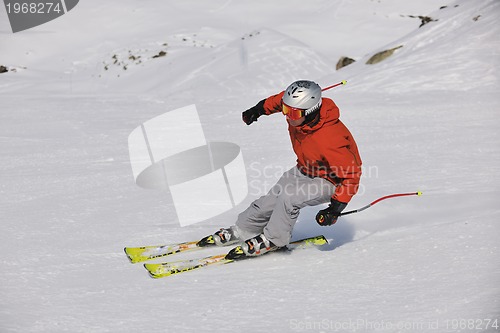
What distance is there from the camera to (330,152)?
423cm

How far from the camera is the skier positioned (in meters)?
4.21

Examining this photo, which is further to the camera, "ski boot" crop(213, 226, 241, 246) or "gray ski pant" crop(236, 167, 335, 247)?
"ski boot" crop(213, 226, 241, 246)

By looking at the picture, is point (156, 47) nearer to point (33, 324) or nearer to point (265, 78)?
point (265, 78)

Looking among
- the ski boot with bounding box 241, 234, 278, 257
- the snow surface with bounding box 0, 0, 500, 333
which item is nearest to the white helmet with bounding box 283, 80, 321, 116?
the ski boot with bounding box 241, 234, 278, 257

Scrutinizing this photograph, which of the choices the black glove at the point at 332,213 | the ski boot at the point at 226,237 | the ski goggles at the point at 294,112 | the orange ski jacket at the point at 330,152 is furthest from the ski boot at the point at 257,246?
the ski goggles at the point at 294,112

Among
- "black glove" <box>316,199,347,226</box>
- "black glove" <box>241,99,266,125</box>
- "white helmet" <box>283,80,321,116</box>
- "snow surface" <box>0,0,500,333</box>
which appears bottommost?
"snow surface" <box>0,0,500,333</box>

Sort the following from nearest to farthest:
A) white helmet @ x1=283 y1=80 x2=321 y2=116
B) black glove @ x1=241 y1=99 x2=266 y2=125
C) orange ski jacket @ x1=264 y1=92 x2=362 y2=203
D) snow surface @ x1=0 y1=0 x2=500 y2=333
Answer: snow surface @ x1=0 y1=0 x2=500 y2=333, orange ski jacket @ x1=264 y1=92 x2=362 y2=203, white helmet @ x1=283 y1=80 x2=321 y2=116, black glove @ x1=241 y1=99 x2=266 y2=125

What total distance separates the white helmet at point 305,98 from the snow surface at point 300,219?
A: 1.19 metres

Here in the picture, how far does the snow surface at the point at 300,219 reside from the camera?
11.3 feet

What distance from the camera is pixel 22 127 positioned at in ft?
29.6

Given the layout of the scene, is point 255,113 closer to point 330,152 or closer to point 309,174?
point 309,174

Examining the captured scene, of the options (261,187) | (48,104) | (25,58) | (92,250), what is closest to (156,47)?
(25,58)

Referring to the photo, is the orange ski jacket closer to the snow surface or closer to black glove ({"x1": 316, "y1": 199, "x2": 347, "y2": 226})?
black glove ({"x1": 316, "y1": 199, "x2": 347, "y2": 226})

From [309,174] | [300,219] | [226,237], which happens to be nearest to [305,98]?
[309,174]
